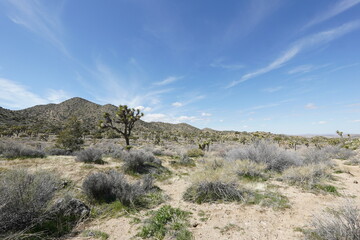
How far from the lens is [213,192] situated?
555 cm

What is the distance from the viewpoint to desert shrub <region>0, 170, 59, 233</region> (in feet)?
10.6

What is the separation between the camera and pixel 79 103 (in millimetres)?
67000

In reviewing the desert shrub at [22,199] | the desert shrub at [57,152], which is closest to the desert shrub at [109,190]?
the desert shrub at [22,199]

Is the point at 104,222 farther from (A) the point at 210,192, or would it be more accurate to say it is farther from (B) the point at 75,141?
(B) the point at 75,141

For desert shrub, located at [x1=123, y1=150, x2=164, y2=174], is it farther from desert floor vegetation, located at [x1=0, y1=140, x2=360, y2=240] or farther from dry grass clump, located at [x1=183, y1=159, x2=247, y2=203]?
dry grass clump, located at [x1=183, y1=159, x2=247, y2=203]

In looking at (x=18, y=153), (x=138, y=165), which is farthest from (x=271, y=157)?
(x=18, y=153)

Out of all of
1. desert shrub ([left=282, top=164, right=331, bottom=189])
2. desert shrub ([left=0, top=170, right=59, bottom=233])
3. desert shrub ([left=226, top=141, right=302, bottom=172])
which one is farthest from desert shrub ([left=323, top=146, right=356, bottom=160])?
desert shrub ([left=0, top=170, right=59, bottom=233])

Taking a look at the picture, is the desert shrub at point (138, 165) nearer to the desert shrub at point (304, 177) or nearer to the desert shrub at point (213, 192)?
the desert shrub at point (213, 192)

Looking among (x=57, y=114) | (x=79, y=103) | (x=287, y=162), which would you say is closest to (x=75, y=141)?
(x=287, y=162)

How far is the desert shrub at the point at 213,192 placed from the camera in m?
5.31

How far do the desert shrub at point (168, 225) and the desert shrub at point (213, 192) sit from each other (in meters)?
1.06

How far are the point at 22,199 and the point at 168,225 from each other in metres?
3.23

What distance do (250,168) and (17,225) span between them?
818 cm

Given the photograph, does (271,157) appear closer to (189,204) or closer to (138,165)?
(189,204)
